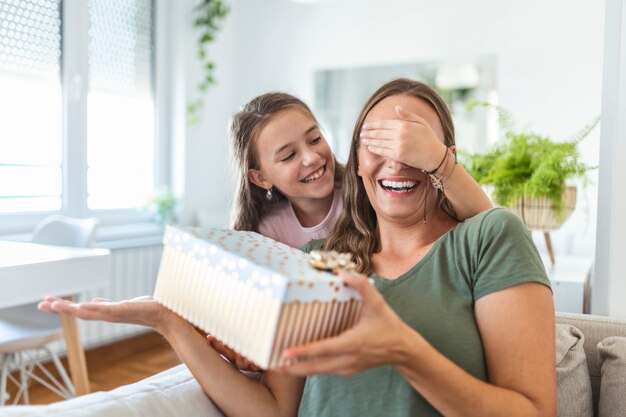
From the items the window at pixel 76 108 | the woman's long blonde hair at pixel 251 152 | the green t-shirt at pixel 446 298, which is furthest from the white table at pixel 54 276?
the green t-shirt at pixel 446 298

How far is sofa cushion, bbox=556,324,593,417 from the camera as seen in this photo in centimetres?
116

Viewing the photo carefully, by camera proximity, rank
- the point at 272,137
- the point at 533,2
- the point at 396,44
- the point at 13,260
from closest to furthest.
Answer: the point at 272,137, the point at 13,260, the point at 533,2, the point at 396,44

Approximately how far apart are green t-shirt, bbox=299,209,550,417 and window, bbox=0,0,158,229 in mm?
2520

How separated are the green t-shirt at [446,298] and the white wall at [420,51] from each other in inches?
82.5

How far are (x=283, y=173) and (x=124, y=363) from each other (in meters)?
2.33

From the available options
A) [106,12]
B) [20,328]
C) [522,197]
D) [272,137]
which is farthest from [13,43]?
[522,197]

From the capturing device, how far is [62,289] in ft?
6.78

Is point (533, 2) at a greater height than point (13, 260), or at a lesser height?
greater

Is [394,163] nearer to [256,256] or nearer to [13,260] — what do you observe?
[256,256]

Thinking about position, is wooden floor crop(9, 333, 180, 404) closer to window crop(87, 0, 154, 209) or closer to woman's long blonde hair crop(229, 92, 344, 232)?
window crop(87, 0, 154, 209)

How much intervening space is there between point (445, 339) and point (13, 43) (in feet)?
9.41

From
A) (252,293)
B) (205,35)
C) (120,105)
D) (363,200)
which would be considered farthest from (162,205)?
(252,293)

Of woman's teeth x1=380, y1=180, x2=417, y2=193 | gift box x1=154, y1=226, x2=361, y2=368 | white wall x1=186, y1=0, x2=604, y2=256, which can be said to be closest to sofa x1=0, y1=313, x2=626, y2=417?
gift box x1=154, y1=226, x2=361, y2=368

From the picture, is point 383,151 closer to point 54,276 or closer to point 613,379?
point 613,379
